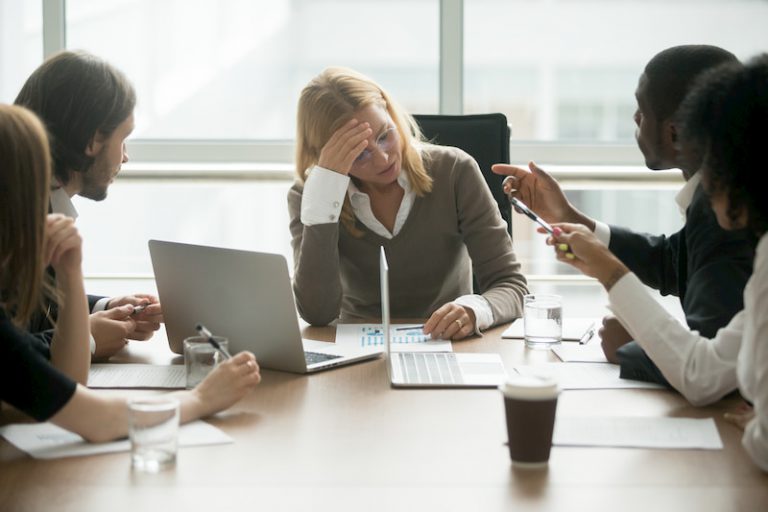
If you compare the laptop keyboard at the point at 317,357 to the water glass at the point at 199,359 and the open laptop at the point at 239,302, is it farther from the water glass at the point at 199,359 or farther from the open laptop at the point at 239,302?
the water glass at the point at 199,359

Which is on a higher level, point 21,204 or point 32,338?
point 21,204

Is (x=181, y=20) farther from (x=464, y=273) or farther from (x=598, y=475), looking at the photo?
(x=598, y=475)

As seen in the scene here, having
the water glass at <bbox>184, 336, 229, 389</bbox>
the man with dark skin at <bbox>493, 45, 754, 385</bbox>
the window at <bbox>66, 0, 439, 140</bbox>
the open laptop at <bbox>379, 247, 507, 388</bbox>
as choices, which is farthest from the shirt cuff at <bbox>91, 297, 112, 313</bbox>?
the window at <bbox>66, 0, 439, 140</bbox>

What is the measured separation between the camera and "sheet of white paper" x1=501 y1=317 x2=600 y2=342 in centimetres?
201

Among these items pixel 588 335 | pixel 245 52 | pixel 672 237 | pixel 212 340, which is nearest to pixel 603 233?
pixel 672 237

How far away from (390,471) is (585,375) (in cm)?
57

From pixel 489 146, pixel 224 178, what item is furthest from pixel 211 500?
pixel 224 178

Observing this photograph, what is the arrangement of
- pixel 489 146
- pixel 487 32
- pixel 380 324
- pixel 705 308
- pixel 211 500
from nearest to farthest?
1. pixel 211 500
2. pixel 705 308
3. pixel 380 324
4. pixel 489 146
5. pixel 487 32

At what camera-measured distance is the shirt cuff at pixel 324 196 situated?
2.21 meters

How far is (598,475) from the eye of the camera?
1.21 metres

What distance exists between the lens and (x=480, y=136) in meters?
2.67

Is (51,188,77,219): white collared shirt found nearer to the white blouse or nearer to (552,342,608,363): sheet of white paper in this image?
(552,342,608,363): sheet of white paper

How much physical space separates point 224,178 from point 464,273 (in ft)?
4.82

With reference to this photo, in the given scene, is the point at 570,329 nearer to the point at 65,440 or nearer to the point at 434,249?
the point at 434,249
